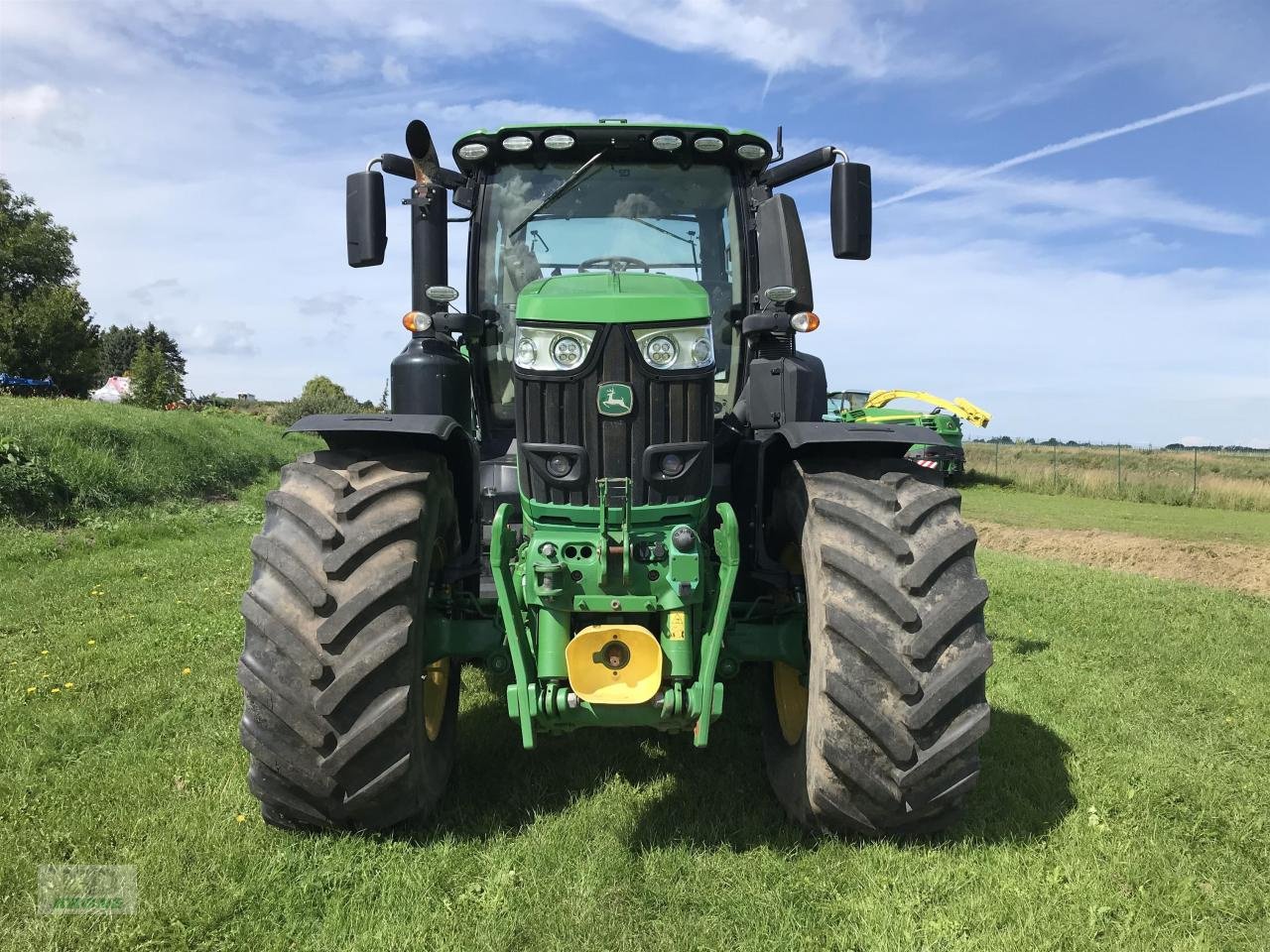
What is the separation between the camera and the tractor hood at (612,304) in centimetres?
328

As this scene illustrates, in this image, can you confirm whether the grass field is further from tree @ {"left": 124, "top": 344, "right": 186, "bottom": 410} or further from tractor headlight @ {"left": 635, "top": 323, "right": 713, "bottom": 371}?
tree @ {"left": 124, "top": 344, "right": 186, "bottom": 410}

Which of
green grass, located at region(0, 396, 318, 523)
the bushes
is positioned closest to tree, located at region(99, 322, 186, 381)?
the bushes

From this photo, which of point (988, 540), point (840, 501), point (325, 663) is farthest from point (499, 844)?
point (988, 540)

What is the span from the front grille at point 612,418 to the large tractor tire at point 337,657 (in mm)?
567

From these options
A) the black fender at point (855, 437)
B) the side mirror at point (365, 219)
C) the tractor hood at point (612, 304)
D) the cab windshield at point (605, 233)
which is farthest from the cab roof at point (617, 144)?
the black fender at point (855, 437)

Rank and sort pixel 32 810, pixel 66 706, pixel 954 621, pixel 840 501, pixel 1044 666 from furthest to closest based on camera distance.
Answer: pixel 1044 666 → pixel 66 706 → pixel 32 810 → pixel 840 501 → pixel 954 621

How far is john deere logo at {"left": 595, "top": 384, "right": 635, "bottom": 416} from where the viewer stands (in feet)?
10.8

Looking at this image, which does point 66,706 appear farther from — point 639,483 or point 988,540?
point 988,540

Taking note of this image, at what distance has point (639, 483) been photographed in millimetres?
3352

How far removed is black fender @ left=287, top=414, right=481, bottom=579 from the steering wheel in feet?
3.44

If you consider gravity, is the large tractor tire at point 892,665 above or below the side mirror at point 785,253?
below

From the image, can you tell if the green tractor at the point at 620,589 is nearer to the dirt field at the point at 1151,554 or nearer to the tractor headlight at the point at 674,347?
the tractor headlight at the point at 674,347

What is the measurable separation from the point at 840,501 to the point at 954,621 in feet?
1.91

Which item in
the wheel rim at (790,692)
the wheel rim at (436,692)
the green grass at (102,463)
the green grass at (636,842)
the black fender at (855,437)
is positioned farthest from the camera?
the green grass at (102,463)
